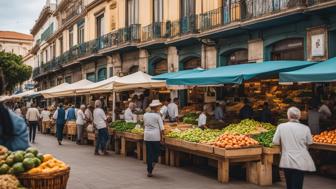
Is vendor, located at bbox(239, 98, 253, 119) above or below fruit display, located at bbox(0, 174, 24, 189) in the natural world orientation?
above

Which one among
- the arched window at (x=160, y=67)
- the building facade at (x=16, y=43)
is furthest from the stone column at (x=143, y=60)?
the building facade at (x=16, y=43)

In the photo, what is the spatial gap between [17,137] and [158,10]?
2053cm

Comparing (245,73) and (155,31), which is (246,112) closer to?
(245,73)

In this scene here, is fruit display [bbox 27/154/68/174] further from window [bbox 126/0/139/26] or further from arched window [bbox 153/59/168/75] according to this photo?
window [bbox 126/0/139/26]

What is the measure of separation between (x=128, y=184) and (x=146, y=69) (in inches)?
610

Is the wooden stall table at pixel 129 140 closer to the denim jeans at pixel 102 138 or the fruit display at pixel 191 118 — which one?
the denim jeans at pixel 102 138

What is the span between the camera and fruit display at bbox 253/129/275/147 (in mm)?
10383

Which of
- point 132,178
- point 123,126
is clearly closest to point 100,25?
point 123,126

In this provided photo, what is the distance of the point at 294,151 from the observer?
7691 millimetres

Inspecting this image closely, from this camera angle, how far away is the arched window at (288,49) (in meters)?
15.8

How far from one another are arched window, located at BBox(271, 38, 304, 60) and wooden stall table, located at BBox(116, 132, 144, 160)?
5.88 metres

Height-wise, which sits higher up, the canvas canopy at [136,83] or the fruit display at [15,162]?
the canvas canopy at [136,83]

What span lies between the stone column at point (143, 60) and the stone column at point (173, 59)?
8.29ft

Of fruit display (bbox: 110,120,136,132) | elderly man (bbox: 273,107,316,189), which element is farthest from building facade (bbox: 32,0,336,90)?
elderly man (bbox: 273,107,316,189)
